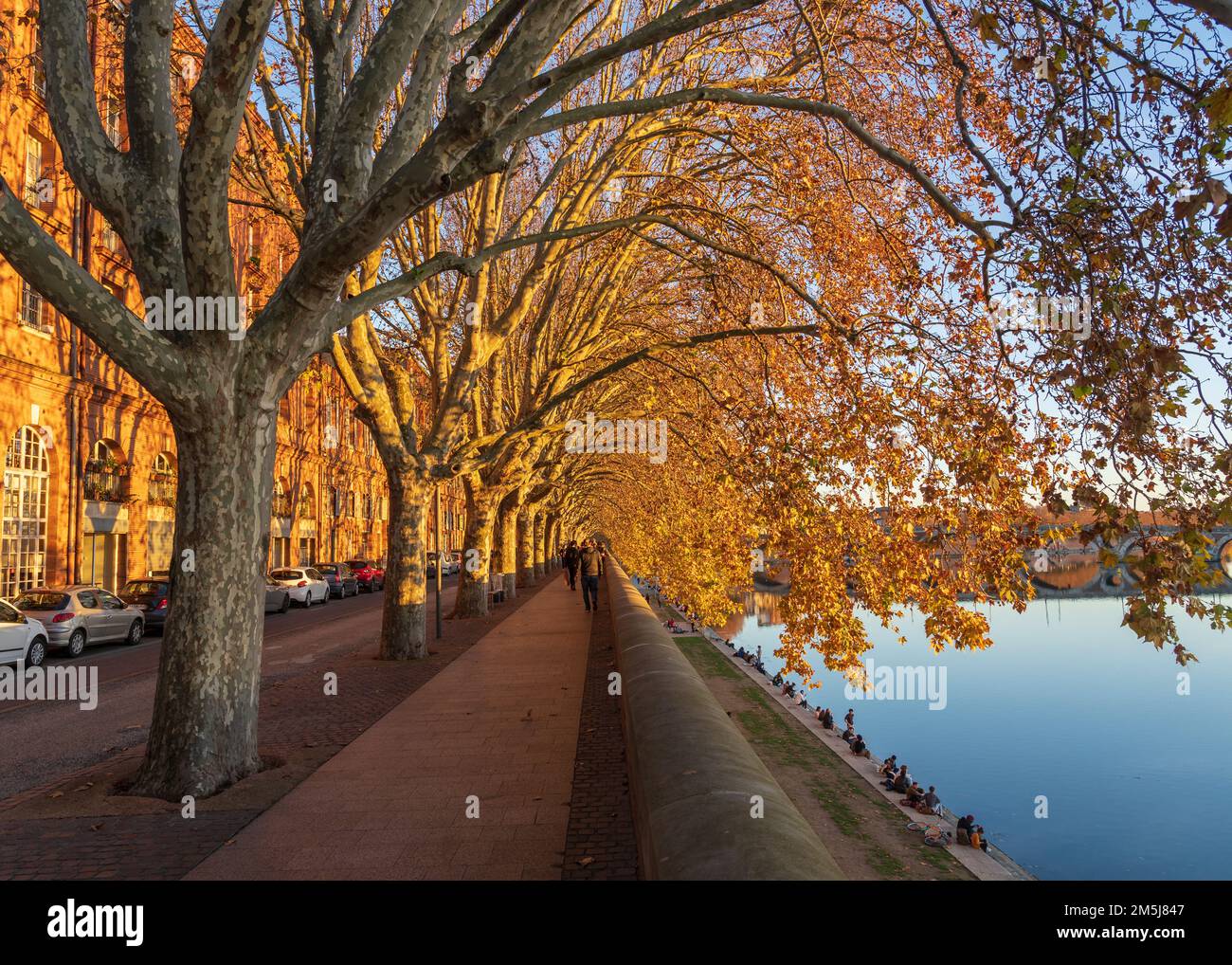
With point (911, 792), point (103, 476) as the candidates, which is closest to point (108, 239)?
point (103, 476)

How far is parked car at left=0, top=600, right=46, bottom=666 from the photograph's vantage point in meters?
15.5

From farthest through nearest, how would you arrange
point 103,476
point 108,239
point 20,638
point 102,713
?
point 108,239 < point 103,476 < point 20,638 < point 102,713

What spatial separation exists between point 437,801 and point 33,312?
25.1m

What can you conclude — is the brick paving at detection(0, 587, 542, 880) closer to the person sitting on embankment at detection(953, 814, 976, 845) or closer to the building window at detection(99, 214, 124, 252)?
the person sitting on embankment at detection(953, 814, 976, 845)

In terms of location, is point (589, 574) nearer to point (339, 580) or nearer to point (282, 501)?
point (339, 580)

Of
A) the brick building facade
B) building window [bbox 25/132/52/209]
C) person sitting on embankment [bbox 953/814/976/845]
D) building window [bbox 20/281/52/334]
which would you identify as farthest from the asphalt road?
building window [bbox 25/132/52/209]

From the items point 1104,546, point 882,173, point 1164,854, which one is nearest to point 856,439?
point 882,173

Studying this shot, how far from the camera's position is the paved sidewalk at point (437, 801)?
5520mm

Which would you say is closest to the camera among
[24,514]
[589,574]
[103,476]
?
[24,514]

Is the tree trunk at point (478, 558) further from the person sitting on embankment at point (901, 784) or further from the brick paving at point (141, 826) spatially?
the brick paving at point (141, 826)

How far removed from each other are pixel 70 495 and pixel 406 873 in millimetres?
26026

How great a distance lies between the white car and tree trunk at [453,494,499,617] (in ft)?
41.4

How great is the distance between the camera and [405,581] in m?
15.3

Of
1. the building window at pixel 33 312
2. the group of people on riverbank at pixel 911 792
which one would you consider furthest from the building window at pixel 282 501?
the group of people on riverbank at pixel 911 792
